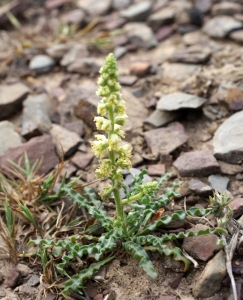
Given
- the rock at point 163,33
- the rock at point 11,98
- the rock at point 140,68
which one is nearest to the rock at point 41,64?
the rock at point 11,98

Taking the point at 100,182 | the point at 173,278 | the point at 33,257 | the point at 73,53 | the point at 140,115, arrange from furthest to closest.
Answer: the point at 73,53
the point at 140,115
the point at 100,182
the point at 33,257
the point at 173,278

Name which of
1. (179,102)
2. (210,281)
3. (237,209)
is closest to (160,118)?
(179,102)

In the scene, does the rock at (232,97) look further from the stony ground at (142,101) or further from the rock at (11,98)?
the rock at (11,98)

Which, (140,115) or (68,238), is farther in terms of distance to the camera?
(140,115)

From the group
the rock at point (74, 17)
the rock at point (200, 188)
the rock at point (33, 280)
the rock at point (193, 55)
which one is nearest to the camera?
the rock at point (33, 280)

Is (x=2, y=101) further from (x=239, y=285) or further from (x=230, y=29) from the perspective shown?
(x=239, y=285)

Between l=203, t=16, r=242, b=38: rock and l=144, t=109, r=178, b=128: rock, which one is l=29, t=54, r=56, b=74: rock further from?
l=203, t=16, r=242, b=38: rock

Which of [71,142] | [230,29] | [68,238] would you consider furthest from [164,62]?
[68,238]
